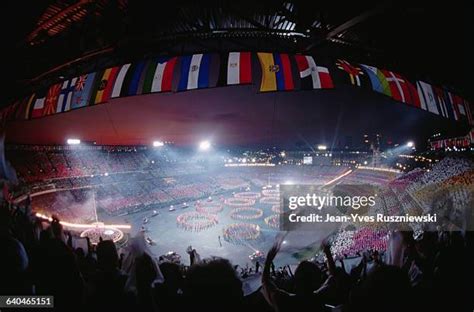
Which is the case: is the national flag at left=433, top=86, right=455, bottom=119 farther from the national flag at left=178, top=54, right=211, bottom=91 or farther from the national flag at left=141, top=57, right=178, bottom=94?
the national flag at left=141, top=57, right=178, bottom=94

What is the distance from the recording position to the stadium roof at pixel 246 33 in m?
4.96

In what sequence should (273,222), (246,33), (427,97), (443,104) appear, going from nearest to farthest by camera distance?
1. (246,33)
2. (427,97)
3. (443,104)
4. (273,222)

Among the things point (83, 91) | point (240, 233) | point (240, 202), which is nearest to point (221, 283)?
point (83, 91)

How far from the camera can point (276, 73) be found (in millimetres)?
4879

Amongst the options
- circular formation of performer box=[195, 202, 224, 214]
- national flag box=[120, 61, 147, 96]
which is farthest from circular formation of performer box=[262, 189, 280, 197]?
national flag box=[120, 61, 147, 96]

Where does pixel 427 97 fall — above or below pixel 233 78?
A: below

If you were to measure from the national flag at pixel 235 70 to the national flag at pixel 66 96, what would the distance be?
3.76 metres

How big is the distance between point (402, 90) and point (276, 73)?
3026 mm

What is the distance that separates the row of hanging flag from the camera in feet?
16.0

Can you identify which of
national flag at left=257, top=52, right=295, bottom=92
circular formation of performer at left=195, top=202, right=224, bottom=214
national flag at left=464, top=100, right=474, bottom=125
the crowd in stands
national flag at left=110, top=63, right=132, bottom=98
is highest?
national flag at left=110, top=63, right=132, bottom=98

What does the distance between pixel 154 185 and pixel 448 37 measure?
40523 mm

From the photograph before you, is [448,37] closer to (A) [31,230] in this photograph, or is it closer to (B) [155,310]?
(B) [155,310]

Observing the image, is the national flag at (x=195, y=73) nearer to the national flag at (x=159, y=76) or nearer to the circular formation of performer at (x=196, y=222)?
the national flag at (x=159, y=76)

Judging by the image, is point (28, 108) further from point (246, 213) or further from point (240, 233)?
point (246, 213)
